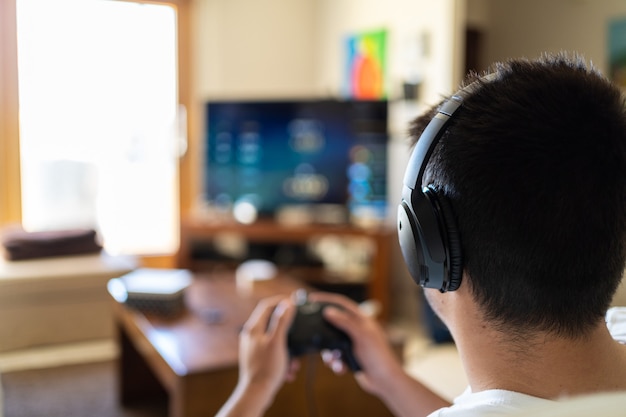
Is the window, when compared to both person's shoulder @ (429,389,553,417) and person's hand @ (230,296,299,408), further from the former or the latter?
person's shoulder @ (429,389,553,417)

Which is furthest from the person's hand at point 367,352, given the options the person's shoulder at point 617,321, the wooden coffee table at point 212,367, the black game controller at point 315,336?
the wooden coffee table at point 212,367

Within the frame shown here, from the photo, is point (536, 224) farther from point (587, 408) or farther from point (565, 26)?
point (565, 26)

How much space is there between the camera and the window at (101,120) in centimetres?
394

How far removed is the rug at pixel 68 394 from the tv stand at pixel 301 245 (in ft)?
3.72


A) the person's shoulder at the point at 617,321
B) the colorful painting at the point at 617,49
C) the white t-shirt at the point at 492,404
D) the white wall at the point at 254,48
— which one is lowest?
the white t-shirt at the point at 492,404

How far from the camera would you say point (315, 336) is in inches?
47.2

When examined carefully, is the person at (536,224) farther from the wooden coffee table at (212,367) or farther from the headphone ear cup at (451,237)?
the wooden coffee table at (212,367)

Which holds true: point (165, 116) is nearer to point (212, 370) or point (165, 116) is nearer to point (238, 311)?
point (238, 311)

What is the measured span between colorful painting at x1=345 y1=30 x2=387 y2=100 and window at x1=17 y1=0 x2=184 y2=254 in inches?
50.3

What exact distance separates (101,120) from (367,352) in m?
3.52

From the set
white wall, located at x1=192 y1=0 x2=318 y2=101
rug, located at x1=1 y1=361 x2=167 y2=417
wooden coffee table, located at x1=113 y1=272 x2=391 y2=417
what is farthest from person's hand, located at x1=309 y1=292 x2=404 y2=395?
white wall, located at x1=192 y1=0 x2=318 y2=101

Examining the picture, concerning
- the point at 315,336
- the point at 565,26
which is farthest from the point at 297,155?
the point at 315,336

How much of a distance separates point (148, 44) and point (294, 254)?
1.83 meters

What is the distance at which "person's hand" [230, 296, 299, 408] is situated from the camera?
3.19 feet
